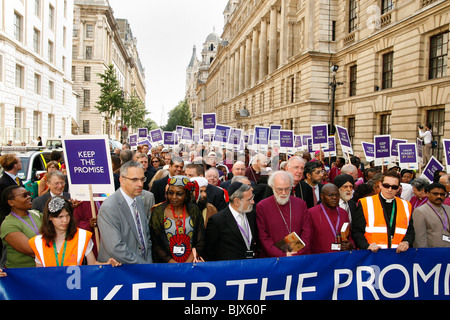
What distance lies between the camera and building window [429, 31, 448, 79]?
17.5 metres

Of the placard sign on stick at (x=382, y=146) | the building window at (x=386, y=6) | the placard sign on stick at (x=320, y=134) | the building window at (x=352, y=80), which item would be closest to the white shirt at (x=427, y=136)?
the placard sign on stick at (x=320, y=134)

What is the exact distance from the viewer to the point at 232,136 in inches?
592

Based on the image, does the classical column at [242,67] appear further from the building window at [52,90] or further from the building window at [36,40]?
the building window at [36,40]

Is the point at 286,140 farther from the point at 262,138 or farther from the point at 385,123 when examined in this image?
the point at 385,123

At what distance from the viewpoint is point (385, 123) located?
22500 mm

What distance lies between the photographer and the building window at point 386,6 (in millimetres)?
21725

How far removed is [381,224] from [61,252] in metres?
3.62

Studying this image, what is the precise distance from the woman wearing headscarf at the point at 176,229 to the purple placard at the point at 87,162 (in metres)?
0.89

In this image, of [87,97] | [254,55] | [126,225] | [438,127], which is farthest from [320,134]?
[87,97]

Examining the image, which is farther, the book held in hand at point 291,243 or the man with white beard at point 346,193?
the man with white beard at point 346,193

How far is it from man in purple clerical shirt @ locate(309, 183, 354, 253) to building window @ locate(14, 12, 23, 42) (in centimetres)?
3075
